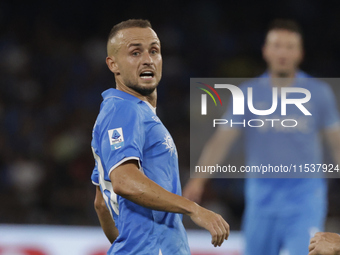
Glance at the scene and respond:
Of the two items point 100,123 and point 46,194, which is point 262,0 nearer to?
point 46,194

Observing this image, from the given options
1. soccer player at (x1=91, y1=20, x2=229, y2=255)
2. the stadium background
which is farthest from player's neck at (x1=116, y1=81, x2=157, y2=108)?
the stadium background

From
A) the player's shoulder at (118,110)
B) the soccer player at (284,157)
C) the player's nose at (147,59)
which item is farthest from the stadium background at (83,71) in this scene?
the player's shoulder at (118,110)

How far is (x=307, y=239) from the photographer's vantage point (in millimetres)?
4211

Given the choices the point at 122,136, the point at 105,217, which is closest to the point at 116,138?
the point at 122,136

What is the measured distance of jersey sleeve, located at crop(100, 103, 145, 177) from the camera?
7.30ft

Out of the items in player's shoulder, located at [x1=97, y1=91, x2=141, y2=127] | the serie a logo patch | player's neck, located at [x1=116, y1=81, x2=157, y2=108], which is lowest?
the serie a logo patch

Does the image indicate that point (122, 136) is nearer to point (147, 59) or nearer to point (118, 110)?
point (118, 110)

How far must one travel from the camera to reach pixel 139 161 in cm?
227

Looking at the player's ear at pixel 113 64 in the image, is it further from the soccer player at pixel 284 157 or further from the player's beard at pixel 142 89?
the soccer player at pixel 284 157

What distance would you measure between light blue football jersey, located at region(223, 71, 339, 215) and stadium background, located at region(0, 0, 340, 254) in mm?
1625

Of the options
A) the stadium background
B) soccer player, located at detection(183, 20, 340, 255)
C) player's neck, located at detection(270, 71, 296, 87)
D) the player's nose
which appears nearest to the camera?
the player's nose

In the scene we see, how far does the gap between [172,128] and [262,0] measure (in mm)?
3567

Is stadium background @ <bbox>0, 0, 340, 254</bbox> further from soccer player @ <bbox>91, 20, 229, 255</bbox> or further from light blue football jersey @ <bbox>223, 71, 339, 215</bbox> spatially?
soccer player @ <bbox>91, 20, 229, 255</bbox>

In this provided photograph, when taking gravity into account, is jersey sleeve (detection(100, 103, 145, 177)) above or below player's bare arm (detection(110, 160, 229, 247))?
above
